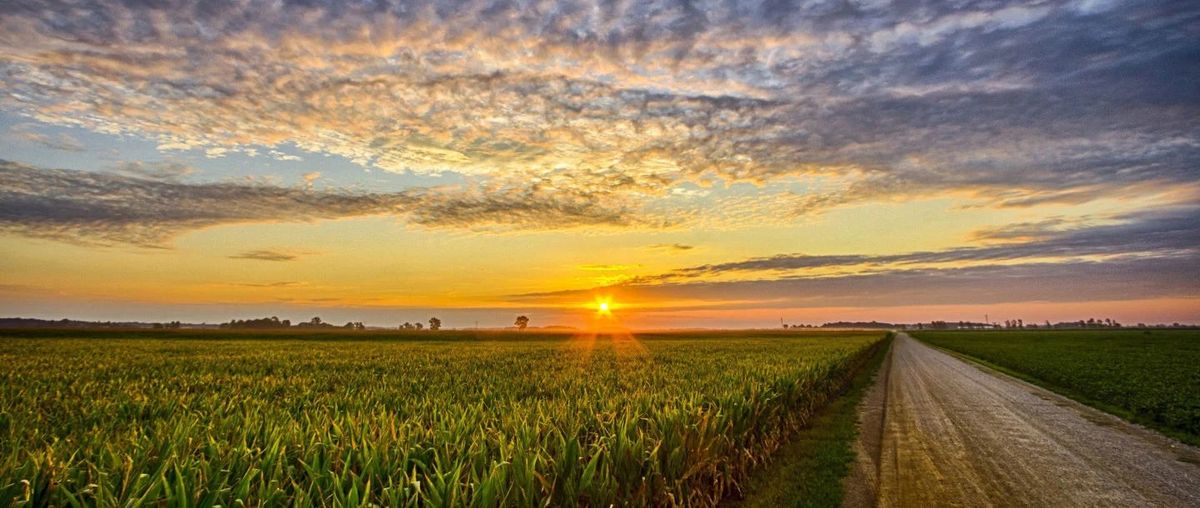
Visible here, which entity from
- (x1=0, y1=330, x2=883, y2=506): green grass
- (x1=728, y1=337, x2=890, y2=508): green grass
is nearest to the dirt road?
(x1=728, y1=337, x2=890, y2=508): green grass

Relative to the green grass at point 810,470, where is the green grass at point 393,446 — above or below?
above

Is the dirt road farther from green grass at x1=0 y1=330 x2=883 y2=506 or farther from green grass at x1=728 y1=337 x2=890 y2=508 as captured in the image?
green grass at x1=0 y1=330 x2=883 y2=506

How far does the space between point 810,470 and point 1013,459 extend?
4.48m

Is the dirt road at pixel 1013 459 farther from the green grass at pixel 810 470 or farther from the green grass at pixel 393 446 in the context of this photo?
the green grass at pixel 393 446

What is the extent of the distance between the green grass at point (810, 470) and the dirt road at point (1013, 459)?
360 millimetres

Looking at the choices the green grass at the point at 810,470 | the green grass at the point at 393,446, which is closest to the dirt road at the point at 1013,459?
the green grass at the point at 810,470

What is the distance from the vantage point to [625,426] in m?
6.61

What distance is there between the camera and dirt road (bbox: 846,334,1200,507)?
31.4 ft

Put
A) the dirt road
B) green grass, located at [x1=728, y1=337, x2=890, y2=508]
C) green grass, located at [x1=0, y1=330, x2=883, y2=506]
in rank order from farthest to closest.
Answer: green grass, located at [x1=728, y1=337, x2=890, y2=508] → the dirt road → green grass, located at [x1=0, y1=330, x2=883, y2=506]

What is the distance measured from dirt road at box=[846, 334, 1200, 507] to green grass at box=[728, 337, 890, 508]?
1.18 ft

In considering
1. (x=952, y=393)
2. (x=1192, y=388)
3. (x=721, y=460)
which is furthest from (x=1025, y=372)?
(x=721, y=460)

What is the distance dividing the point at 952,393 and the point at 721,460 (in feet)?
68.2

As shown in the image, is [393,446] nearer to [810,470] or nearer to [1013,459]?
[810,470]

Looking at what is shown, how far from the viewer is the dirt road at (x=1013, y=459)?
9.59 metres
